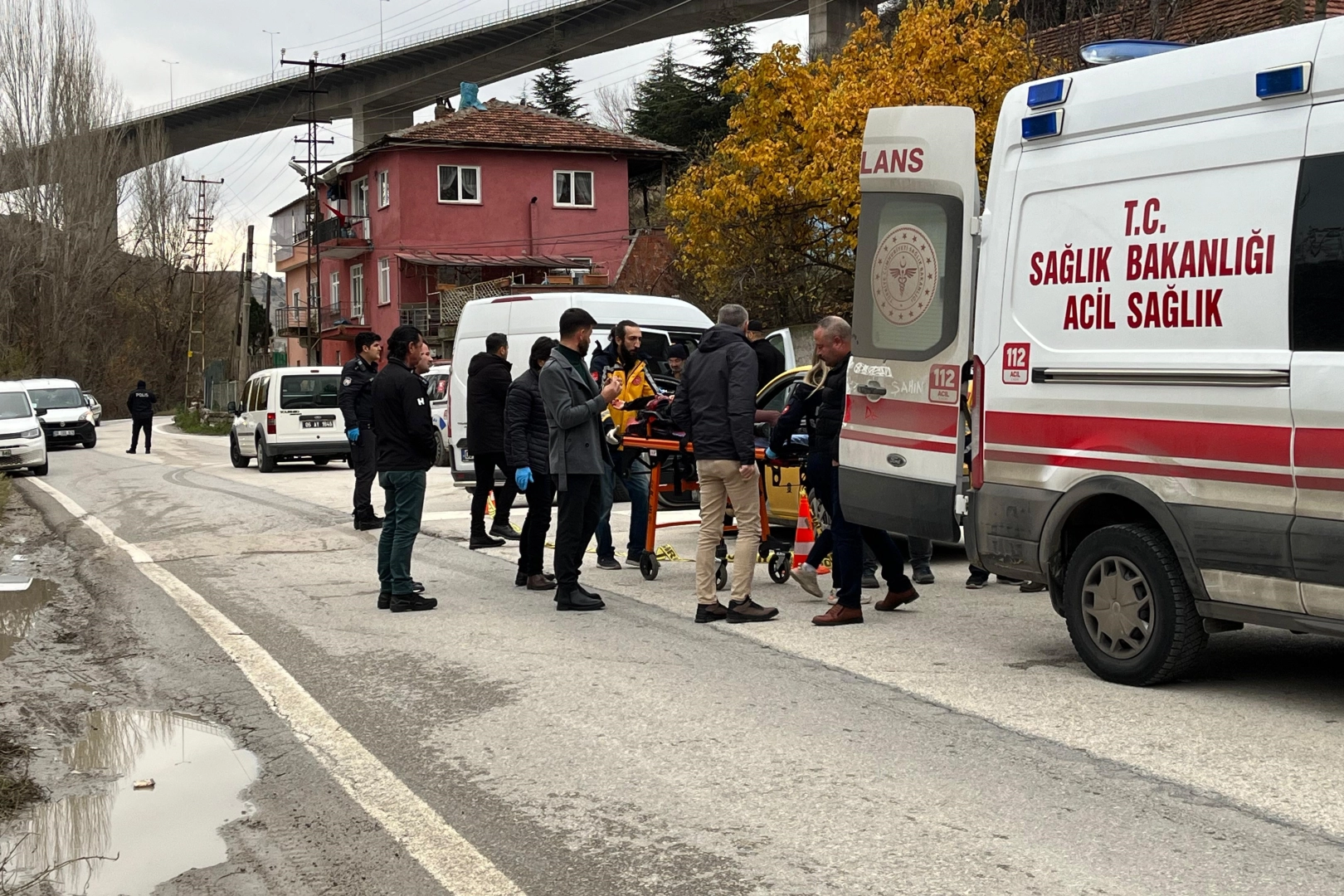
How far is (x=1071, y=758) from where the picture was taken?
18.2 feet

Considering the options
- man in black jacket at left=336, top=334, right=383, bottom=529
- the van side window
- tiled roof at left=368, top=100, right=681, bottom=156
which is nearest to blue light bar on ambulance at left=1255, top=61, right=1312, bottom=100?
the van side window

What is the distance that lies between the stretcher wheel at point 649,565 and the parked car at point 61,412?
27.9 m

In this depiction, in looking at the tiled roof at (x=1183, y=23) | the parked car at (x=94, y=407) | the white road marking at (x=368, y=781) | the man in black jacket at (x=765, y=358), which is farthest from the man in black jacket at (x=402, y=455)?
the parked car at (x=94, y=407)

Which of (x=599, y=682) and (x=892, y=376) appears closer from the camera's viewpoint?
(x=599, y=682)

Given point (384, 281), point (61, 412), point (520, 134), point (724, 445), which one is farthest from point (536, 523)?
point (384, 281)

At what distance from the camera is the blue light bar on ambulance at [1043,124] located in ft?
23.0

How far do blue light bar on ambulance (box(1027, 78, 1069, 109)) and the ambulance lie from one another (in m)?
0.01

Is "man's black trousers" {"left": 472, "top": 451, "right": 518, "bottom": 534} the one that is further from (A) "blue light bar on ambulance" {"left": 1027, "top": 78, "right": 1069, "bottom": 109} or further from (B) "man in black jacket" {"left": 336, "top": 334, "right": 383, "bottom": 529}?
(A) "blue light bar on ambulance" {"left": 1027, "top": 78, "right": 1069, "bottom": 109}

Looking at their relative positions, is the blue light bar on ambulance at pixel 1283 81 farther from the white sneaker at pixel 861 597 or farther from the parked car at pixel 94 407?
the parked car at pixel 94 407

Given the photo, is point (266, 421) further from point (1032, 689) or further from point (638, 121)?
point (638, 121)

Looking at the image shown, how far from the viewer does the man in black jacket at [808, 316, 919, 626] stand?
8.73 metres

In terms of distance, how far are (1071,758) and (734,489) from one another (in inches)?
140

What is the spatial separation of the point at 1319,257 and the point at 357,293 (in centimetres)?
5659

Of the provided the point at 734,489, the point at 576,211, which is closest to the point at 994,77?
the point at 734,489
